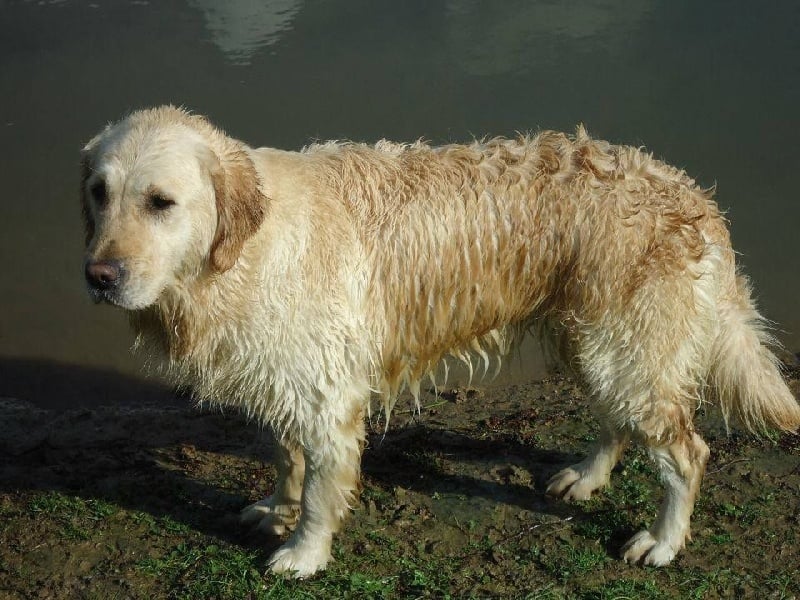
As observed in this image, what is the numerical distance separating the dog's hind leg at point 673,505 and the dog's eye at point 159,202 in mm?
2470

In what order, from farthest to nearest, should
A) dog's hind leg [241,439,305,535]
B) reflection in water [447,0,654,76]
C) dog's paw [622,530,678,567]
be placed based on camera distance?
1. reflection in water [447,0,654,76]
2. dog's hind leg [241,439,305,535]
3. dog's paw [622,530,678,567]

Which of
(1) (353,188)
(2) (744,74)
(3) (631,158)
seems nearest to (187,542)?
(1) (353,188)

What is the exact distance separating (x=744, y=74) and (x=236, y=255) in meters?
8.14

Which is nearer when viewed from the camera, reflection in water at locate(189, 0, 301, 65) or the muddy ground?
the muddy ground

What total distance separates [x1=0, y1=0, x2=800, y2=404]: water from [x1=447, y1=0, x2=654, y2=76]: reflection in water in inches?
1.2

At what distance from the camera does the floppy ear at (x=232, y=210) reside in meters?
3.68

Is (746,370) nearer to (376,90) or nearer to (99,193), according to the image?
(99,193)

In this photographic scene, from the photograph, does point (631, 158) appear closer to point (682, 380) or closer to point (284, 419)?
point (682, 380)

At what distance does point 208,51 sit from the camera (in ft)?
34.8

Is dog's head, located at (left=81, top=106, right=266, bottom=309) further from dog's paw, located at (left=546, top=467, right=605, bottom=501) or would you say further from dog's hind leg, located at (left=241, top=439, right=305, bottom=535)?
dog's paw, located at (left=546, top=467, right=605, bottom=501)

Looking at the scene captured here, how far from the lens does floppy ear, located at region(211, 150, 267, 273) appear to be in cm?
368

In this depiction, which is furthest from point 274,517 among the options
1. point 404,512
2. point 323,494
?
point 404,512

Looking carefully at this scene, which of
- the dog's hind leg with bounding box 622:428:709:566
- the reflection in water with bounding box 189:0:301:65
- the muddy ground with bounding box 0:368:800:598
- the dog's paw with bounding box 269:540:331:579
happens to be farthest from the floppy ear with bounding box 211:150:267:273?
the reflection in water with bounding box 189:0:301:65

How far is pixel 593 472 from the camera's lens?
495 cm
